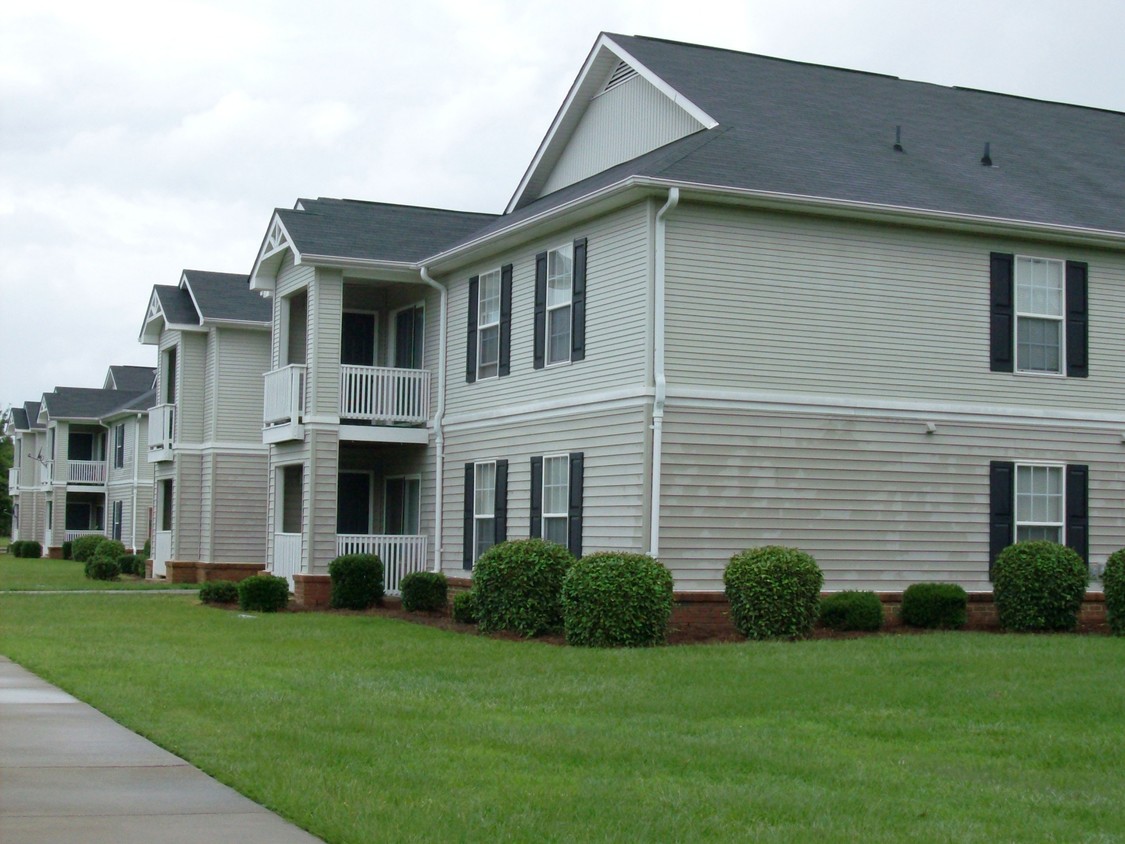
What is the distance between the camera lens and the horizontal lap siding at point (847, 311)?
20.1m

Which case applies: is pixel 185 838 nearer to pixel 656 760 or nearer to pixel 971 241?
pixel 656 760

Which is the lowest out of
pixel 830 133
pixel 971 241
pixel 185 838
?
pixel 185 838

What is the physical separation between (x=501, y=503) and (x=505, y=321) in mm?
2885

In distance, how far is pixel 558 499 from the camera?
2188 cm

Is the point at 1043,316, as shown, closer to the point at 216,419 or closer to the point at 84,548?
the point at 216,419

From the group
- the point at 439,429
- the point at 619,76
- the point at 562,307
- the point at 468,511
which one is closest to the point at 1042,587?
the point at 562,307

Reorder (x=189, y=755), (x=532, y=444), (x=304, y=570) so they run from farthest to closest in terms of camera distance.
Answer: (x=304, y=570)
(x=532, y=444)
(x=189, y=755)

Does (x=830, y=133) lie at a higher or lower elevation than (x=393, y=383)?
higher

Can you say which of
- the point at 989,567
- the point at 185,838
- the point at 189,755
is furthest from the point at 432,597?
the point at 185,838

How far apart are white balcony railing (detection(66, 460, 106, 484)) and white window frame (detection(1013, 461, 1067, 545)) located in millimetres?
48129

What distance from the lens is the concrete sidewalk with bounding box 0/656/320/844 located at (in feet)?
25.8

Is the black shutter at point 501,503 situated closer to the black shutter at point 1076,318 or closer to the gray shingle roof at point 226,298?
the black shutter at point 1076,318

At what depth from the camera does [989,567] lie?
70.4ft

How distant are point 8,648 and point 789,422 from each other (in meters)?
10.4
